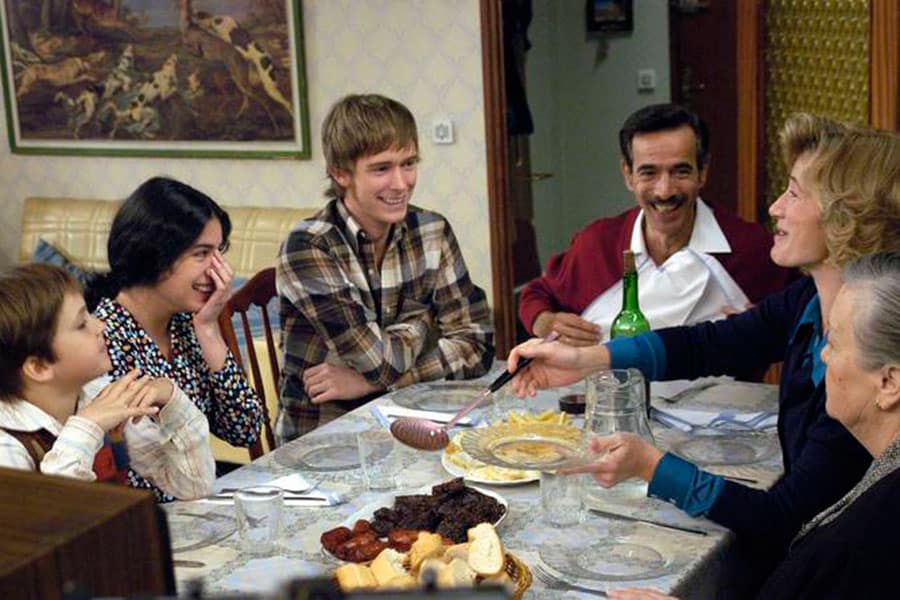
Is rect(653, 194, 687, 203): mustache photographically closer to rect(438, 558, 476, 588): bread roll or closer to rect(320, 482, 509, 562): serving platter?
rect(320, 482, 509, 562): serving platter

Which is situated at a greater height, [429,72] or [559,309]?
[429,72]

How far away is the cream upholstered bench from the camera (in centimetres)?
496

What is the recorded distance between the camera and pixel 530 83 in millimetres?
6078

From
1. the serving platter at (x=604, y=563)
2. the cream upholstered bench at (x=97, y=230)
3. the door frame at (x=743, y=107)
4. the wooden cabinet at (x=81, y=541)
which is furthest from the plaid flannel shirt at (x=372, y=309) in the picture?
the cream upholstered bench at (x=97, y=230)

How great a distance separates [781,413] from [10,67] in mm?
4691

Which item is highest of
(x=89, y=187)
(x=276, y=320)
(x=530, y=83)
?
(x=530, y=83)

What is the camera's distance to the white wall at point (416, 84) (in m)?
4.55

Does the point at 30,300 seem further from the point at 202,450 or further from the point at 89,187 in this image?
the point at 89,187

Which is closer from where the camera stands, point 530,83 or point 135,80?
point 135,80

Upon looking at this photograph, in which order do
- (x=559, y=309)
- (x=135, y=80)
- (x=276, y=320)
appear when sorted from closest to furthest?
1. (x=559, y=309)
2. (x=276, y=320)
3. (x=135, y=80)

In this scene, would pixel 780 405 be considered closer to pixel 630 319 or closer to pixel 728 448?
pixel 728 448

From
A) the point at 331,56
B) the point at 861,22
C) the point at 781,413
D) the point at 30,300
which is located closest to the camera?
the point at 30,300

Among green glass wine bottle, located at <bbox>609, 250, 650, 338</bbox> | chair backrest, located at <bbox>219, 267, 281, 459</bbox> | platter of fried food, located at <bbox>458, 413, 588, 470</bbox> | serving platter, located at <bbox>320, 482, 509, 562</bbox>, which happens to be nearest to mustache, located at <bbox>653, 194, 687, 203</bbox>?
green glass wine bottle, located at <bbox>609, 250, 650, 338</bbox>

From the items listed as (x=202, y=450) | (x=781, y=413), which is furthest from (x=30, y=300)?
(x=781, y=413)
